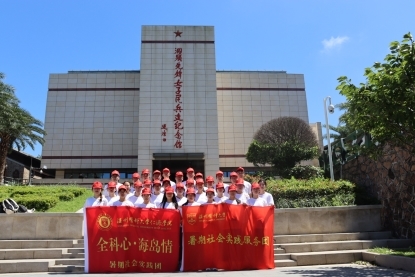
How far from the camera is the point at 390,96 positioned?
21.4 feet

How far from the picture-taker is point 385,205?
9.98 metres

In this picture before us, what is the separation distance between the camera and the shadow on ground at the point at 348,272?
652cm

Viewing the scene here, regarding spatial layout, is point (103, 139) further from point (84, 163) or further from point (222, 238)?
point (222, 238)

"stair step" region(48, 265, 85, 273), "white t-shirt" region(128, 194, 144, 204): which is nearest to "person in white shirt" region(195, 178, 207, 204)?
"white t-shirt" region(128, 194, 144, 204)

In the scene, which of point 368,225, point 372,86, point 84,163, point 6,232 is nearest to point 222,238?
point 372,86

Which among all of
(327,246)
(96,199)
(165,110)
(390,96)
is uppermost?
(165,110)

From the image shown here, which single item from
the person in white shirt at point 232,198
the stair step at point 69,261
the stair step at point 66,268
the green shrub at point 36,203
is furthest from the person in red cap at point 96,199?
the green shrub at point 36,203

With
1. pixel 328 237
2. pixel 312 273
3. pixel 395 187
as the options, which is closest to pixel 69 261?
pixel 312 273

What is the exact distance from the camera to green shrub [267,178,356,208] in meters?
10.6

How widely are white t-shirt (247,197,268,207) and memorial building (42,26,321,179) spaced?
74.1 feet

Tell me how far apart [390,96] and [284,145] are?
17.4 meters

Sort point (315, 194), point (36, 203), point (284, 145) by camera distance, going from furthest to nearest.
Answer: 1. point (284, 145)
2. point (36, 203)
3. point (315, 194)

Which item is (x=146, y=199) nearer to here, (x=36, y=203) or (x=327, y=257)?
(x=327, y=257)

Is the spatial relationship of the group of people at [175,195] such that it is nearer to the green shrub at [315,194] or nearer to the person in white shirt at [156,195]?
the person in white shirt at [156,195]
